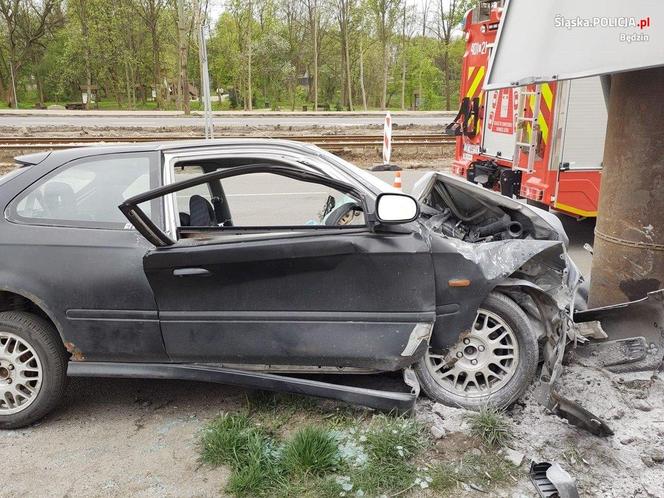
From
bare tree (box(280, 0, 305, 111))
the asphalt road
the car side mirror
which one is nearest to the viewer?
the car side mirror

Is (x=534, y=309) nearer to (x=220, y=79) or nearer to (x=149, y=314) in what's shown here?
(x=149, y=314)

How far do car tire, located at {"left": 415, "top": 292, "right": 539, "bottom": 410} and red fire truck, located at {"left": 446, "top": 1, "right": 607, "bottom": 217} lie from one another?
4.30 meters

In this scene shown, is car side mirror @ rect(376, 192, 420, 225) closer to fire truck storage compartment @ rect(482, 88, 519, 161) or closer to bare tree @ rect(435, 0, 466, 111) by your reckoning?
fire truck storage compartment @ rect(482, 88, 519, 161)

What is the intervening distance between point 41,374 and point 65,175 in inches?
46.2

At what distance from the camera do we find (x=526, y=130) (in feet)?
25.0

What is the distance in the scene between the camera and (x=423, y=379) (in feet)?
11.2

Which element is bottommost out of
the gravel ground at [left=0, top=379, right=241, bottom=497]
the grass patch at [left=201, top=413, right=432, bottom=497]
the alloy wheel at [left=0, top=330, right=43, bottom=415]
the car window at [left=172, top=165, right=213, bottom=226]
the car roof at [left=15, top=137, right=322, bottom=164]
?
the gravel ground at [left=0, top=379, right=241, bottom=497]

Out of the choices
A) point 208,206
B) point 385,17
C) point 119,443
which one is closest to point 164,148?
point 208,206

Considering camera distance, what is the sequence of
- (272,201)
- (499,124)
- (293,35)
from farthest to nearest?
(293,35) → (272,201) → (499,124)

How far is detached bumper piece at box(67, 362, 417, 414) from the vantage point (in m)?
3.24

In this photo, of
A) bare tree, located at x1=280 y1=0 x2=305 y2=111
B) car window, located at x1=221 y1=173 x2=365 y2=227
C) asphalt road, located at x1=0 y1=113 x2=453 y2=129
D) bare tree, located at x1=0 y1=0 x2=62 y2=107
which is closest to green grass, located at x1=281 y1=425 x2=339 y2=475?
car window, located at x1=221 y1=173 x2=365 y2=227

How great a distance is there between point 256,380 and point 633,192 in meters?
2.62

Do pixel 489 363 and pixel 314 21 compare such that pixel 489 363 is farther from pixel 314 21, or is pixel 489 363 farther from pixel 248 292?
pixel 314 21

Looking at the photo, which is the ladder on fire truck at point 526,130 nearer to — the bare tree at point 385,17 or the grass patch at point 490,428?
the grass patch at point 490,428
